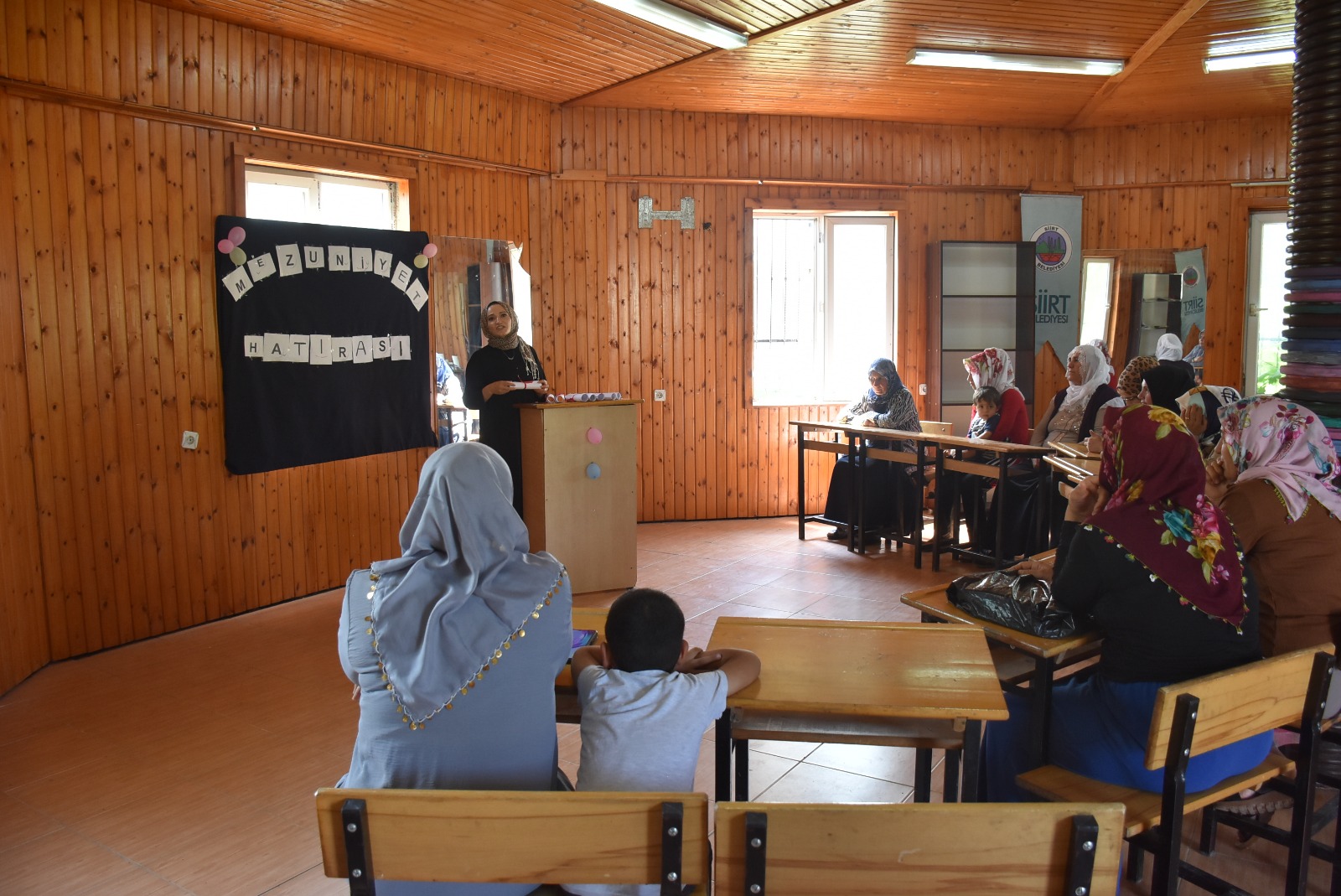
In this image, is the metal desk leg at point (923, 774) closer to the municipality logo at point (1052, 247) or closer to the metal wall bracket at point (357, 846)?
the metal wall bracket at point (357, 846)

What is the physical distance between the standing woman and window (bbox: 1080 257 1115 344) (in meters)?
5.73

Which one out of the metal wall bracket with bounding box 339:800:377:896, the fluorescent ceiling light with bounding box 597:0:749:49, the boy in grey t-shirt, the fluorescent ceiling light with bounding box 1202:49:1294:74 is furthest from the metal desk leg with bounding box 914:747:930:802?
the fluorescent ceiling light with bounding box 1202:49:1294:74

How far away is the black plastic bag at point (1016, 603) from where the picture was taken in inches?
100

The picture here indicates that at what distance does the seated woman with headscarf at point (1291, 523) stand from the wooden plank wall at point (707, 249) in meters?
5.48

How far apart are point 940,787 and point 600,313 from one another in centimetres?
531

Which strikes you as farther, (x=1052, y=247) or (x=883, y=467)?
(x=1052, y=247)

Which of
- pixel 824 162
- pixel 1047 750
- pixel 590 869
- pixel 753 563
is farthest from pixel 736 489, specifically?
pixel 590 869

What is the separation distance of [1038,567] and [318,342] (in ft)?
14.3

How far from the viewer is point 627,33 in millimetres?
5945

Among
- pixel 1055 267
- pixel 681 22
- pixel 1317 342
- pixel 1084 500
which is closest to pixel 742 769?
pixel 1084 500

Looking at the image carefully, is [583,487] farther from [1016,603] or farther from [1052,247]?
[1052,247]

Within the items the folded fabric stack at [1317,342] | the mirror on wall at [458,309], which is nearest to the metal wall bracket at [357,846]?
the folded fabric stack at [1317,342]

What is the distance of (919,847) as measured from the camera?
1453 mm

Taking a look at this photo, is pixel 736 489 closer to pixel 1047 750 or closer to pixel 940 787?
pixel 940 787
